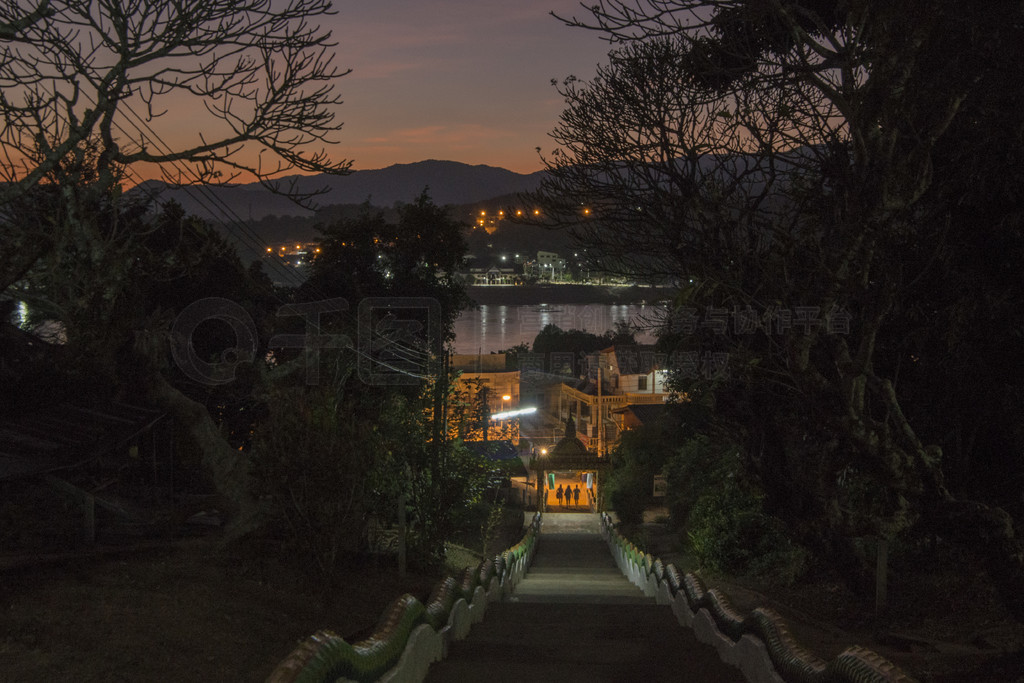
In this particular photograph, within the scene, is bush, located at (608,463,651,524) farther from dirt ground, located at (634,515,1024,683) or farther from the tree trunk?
the tree trunk

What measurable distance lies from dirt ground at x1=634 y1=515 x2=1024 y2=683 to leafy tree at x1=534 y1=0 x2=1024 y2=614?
712mm

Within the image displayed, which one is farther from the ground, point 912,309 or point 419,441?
point 912,309

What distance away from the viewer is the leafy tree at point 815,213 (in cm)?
630

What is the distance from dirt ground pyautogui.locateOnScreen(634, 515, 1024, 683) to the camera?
5.98m

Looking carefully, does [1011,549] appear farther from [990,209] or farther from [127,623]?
[127,623]

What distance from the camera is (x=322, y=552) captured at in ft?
29.1

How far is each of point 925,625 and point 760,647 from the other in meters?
4.30

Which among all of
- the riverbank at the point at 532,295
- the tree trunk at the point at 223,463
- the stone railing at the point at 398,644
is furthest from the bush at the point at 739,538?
the riverbank at the point at 532,295

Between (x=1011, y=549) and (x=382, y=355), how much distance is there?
1333 cm

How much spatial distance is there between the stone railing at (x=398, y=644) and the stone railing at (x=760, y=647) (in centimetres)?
194

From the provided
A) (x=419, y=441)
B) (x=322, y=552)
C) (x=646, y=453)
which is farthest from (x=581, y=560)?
(x=322, y=552)

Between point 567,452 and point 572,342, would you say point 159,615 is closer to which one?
point 567,452

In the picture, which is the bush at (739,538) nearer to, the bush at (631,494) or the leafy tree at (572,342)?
the bush at (631,494)

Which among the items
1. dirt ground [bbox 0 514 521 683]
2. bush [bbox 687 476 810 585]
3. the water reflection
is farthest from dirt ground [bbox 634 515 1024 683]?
the water reflection
